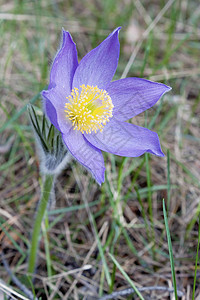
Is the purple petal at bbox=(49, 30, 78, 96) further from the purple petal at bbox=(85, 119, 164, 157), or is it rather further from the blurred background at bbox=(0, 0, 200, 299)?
the blurred background at bbox=(0, 0, 200, 299)

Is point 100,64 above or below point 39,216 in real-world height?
above

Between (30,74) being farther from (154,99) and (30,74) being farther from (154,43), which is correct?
(154,99)

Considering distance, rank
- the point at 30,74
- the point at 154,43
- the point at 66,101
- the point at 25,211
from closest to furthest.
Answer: the point at 66,101 < the point at 25,211 < the point at 30,74 < the point at 154,43

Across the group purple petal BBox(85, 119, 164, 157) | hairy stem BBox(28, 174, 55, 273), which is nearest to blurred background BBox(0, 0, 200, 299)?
hairy stem BBox(28, 174, 55, 273)

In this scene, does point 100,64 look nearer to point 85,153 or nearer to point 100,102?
point 100,102

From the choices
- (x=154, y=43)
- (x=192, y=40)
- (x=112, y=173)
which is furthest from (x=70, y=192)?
(x=192, y=40)

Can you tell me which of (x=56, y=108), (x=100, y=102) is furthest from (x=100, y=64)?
(x=56, y=108)

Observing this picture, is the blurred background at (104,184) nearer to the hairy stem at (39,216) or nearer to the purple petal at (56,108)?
the hairy stem at (39,216)

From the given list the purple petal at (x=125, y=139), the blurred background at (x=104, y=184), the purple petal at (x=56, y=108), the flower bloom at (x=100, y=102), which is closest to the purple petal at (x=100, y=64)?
the flower bloom at (x=100, y=102)
